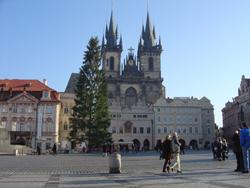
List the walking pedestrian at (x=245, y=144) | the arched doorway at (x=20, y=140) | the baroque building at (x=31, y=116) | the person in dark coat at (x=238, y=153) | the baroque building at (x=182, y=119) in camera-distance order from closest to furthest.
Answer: the walking pedestrian at (x=245, y=144) < the person in dark coat at (x=238, y=153) < the arched doorway at (x=20, y=140) < the baroque building at (x=31, y=116) < the baroque building at (x=182, y=119)

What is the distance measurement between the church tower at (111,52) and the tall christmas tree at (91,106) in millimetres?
49001

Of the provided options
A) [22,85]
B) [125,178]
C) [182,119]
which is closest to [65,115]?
[22,85]

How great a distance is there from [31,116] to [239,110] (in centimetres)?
5192

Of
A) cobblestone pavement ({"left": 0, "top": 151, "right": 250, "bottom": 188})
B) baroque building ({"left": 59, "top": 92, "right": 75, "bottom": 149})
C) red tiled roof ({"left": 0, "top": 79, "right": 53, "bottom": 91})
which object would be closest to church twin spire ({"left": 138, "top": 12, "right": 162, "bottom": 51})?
baroque building ({"left": 59, "top": 92, "right": 75, "bottom": 149})

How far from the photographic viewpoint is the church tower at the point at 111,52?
4382 inches

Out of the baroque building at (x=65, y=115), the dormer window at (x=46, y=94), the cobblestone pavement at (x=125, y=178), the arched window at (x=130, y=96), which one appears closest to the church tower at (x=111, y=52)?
the arched window at (x=130, y=96)

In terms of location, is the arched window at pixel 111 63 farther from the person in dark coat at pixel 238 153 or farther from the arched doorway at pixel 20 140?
the person in dark coat at pixel 238 153

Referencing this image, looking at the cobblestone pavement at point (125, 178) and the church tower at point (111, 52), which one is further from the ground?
the church tower at point (111, 52)

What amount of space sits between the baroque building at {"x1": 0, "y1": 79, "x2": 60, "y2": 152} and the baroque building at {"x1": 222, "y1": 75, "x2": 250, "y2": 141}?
3608 centimetres

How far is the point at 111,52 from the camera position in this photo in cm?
11381

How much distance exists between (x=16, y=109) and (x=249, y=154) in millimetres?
62910

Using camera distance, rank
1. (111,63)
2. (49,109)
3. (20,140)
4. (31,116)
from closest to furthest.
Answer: (20,140) → (31,116) → (49,109) → (111,63)

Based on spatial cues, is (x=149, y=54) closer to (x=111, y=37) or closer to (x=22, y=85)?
(x=111, y=37)

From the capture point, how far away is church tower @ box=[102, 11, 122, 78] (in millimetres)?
111312
